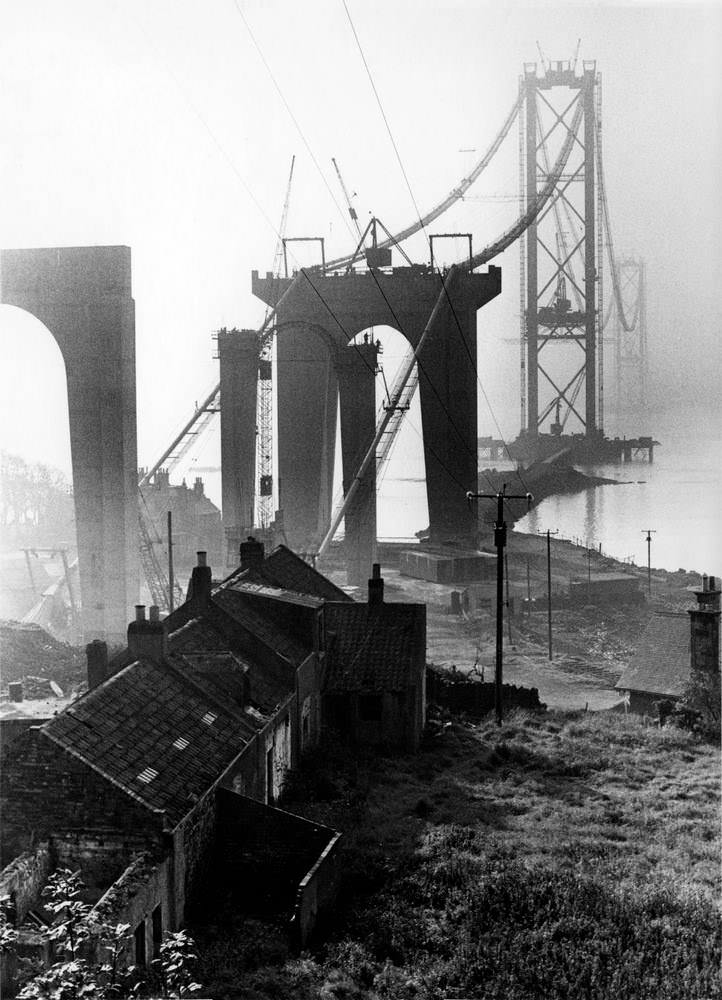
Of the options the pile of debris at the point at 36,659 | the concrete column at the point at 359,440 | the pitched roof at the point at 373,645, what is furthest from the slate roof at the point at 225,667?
the concrete column at the point at 359,440

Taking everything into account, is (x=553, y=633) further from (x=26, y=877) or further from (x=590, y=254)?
(x=590, y=254)

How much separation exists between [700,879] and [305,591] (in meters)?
10.2

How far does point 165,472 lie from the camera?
47875 mm

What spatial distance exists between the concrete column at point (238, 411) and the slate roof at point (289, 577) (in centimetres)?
2019

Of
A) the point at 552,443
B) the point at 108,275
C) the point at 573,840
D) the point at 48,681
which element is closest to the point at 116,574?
the point at 48,681

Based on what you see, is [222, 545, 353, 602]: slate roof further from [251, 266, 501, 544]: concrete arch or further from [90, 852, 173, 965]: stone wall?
[251, 266, 501, 544]: concrete arch

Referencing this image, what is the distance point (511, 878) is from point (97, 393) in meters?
18.8

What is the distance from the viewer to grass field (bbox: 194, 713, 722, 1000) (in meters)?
8.75

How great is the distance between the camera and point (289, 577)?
20.2 metres

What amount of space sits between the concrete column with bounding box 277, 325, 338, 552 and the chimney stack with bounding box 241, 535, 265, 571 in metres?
26.6

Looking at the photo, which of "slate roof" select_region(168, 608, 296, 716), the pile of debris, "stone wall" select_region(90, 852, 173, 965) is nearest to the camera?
"stone wall" select_region(90, 852, 173, 965)

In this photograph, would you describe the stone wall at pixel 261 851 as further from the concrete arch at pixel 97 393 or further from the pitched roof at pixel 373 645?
the concrete arch at pixel 97 393

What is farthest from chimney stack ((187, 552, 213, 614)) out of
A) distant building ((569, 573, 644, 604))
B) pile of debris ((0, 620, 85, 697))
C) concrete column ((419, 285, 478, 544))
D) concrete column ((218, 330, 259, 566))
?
concrete column ((419, 285, 478, 544))

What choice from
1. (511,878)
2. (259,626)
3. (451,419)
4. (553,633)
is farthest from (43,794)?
(451,419)
